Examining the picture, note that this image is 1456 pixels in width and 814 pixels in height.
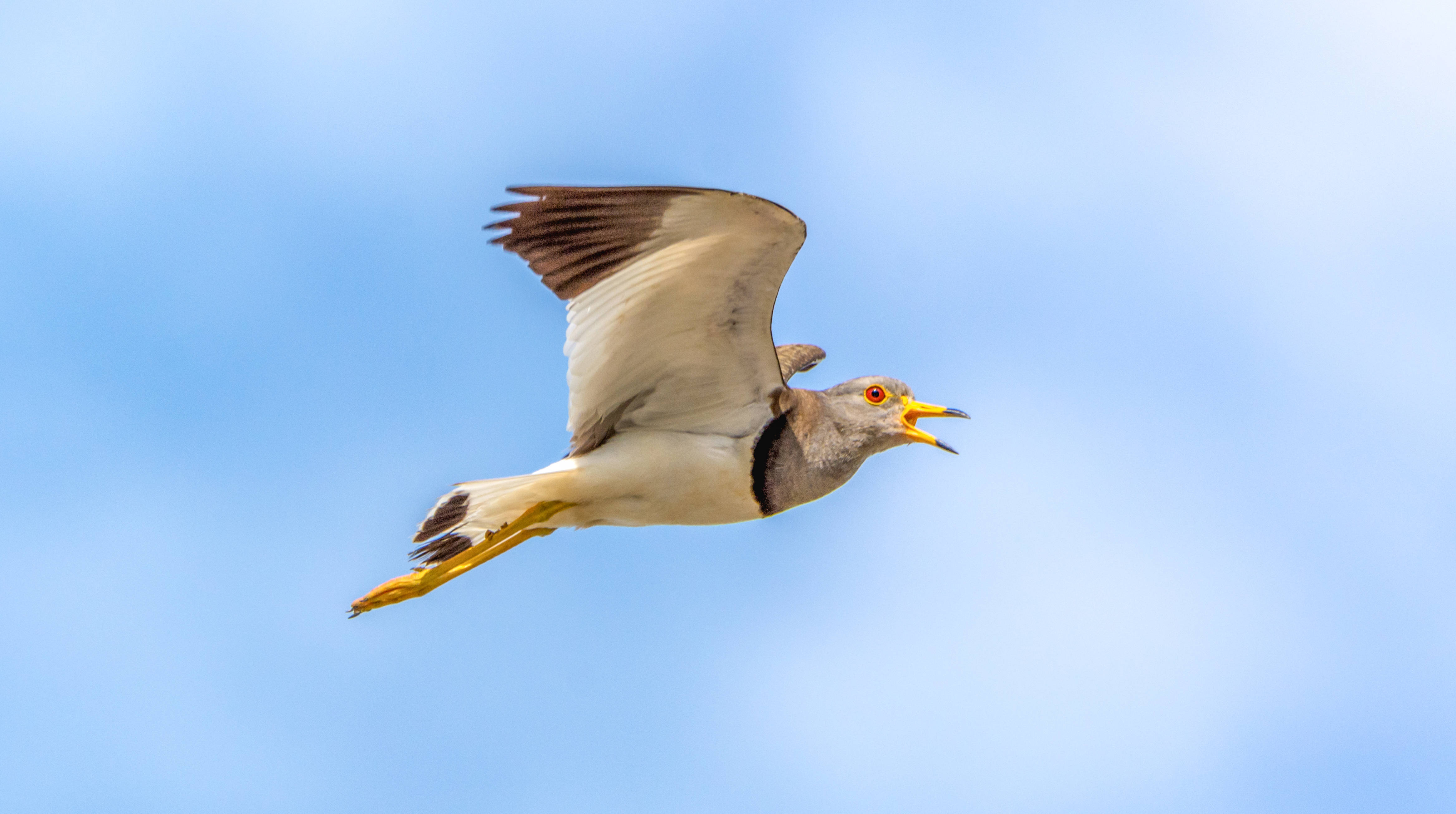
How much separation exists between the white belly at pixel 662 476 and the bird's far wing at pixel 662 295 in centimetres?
11

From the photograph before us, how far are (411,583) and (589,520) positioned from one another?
1161 millimetres

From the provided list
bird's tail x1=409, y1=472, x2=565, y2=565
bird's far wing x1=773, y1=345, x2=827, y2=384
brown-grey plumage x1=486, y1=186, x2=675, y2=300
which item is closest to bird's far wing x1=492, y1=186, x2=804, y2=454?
brown-grey plumage x1=486, y1=186, x2=675, y2=300

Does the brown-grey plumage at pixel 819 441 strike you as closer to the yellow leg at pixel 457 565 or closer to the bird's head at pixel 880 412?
the bird's head at pixel 880 412

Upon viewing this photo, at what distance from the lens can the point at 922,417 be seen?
9.34 m

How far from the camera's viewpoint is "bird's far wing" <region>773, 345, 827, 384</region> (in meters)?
10.6

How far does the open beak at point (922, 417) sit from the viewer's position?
9180mm

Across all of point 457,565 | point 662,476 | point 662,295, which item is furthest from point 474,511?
point 662,295

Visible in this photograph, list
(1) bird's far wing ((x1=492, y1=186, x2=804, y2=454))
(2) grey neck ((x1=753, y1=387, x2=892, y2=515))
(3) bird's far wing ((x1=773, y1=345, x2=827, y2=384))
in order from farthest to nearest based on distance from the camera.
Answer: (3) bird's far wing ((x1=773, y1=345, x2=827, y2=384))
(2) grey neck ((x1=753, y1=387, x2=892, y2=515))
(1) bird's far wing ((x1=492, y1=186, x2=804, y2=454))

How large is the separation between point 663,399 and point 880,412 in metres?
1.34

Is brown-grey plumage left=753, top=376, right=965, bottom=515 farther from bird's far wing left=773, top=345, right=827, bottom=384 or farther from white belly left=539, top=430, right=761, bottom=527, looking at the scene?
bird's far wing left=773, top=345, right=827, bottom=384

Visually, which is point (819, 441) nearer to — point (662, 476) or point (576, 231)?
point (662, 476)

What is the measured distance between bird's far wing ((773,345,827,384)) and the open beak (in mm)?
1461

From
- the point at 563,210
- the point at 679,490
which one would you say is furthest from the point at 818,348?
the point at 563,210

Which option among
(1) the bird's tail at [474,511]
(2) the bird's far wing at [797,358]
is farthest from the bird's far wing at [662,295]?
(2) the bird's far wing at [797,358]
